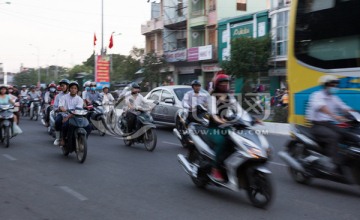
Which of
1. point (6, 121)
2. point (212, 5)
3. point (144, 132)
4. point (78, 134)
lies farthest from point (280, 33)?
point (78, 134)

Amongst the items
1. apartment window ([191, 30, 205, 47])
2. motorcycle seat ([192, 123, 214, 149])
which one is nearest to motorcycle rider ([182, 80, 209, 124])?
motorcycle seat ([192, 123, 214, 149])

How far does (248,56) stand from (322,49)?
65.3 feet

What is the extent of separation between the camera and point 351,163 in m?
5.93

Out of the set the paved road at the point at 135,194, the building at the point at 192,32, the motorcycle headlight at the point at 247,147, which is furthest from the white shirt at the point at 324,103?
the building at the point at 192,32

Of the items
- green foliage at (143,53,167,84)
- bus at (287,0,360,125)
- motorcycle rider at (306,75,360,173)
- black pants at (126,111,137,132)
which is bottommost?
Result: black pants at (126,111,137,132)

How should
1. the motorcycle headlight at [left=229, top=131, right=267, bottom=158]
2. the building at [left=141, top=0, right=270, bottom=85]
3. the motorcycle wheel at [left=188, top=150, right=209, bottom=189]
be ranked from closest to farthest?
the motorcycle headlight at [left=229, top=131, right=267, bottom=158], the motorcycle wheel at [left=188, top=150, right=209, bottom=189], the building at [left=141, top=0, right=270, bottom=85]

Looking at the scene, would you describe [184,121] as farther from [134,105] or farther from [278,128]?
[278,128]

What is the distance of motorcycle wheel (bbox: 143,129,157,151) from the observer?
1048 centimetres

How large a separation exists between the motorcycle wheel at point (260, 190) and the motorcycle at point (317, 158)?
1.36m

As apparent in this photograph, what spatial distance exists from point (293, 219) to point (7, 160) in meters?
6.50

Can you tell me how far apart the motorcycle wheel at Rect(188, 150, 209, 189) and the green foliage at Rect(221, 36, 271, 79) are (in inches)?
861

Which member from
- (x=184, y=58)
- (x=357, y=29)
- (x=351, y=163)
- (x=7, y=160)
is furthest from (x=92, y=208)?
(x=184, y=58)

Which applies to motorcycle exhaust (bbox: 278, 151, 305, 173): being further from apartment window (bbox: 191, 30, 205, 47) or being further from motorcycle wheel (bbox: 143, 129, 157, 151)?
apartment window (bbox: 191, 30, 205, 47)

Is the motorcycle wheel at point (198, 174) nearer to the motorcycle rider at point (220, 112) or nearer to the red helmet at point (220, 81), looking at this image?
Answer: the motorcycle rider at point (220, 112)
